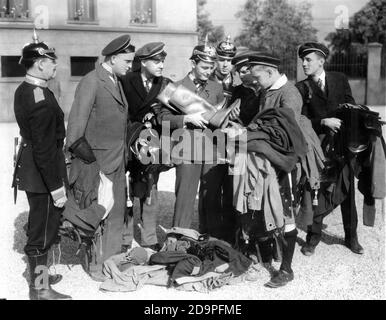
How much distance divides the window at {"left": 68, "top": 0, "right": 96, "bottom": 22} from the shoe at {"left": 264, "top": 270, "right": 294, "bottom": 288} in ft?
50.2

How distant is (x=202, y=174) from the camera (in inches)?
188

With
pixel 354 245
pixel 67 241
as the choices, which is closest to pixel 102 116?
pixel 67 241

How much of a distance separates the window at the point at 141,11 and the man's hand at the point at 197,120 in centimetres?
1455

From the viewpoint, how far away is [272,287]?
4008 mm

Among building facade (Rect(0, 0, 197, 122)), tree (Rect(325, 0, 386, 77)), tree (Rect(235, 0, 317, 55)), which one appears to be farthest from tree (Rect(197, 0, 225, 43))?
Answer: building facade (Rect(0, 0, 197, 122))

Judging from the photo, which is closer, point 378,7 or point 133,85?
point 133,85

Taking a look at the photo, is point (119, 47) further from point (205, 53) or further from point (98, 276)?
point (98, 276)

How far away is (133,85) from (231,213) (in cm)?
157

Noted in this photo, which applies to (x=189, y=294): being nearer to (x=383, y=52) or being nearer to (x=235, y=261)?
(x=235, y=261)

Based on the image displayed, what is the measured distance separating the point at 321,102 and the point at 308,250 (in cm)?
145

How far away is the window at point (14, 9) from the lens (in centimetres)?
1669

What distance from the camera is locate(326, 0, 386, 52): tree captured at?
1093 inches

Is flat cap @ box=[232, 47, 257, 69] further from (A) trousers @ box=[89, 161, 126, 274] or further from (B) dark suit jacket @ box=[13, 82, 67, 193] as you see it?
(B) dark suit jacket @ box=[13, 82, 67, 193]
